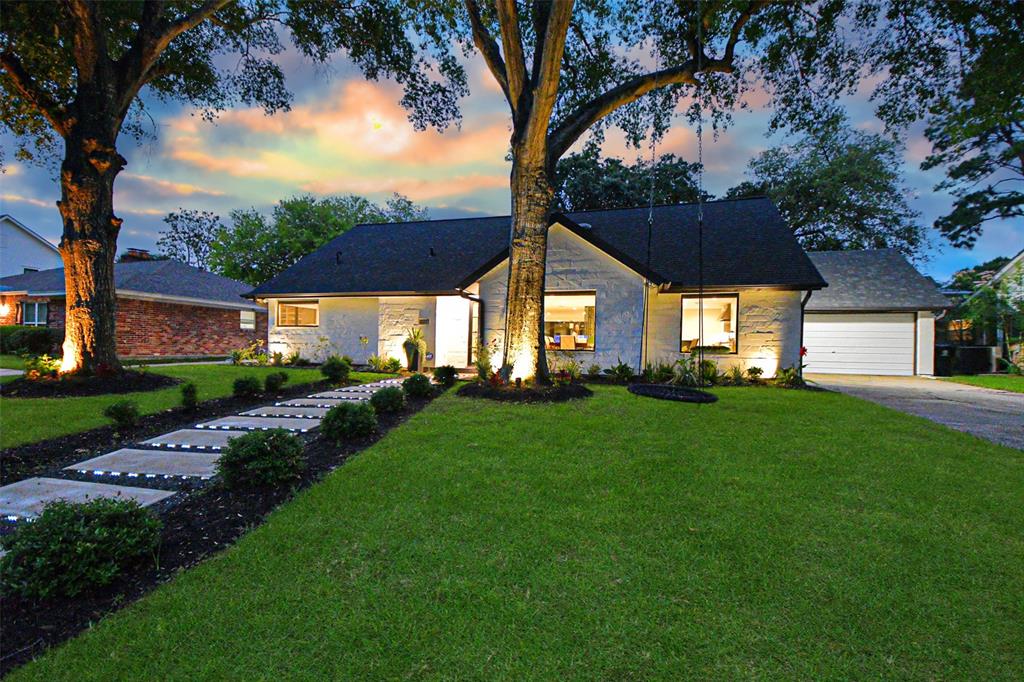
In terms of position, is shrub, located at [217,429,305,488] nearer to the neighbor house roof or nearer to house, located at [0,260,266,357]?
house, located at [0,260,266,357]

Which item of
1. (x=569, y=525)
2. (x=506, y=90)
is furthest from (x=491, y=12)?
(x=569, y=525)

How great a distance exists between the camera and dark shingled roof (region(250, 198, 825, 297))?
11055 mm

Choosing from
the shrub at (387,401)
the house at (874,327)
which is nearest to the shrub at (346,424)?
the shrub at (387,401)

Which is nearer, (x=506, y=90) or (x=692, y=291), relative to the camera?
(x=506, y=90)

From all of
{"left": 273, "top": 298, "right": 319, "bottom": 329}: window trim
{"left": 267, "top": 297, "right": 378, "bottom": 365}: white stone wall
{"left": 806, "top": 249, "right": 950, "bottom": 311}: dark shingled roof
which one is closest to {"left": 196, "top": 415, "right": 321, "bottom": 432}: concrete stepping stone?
{"left": 267, "top": 297, "right": 378, "bottom": 365}: white stone wall

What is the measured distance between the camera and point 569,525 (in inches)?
116

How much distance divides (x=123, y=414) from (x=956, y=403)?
1393 centimetres

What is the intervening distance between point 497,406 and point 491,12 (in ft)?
26.0

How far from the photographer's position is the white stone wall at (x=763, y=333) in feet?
35.0

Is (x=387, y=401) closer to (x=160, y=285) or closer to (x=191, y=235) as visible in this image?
(x=160, y=285)

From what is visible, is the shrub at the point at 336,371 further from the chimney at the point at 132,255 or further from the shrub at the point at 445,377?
the chimney at the point at 132,255

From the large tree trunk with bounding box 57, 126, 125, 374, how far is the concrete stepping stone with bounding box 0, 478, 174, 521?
5.74 m

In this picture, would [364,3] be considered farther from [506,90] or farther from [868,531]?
[868,531]

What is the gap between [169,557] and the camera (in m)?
2.56
